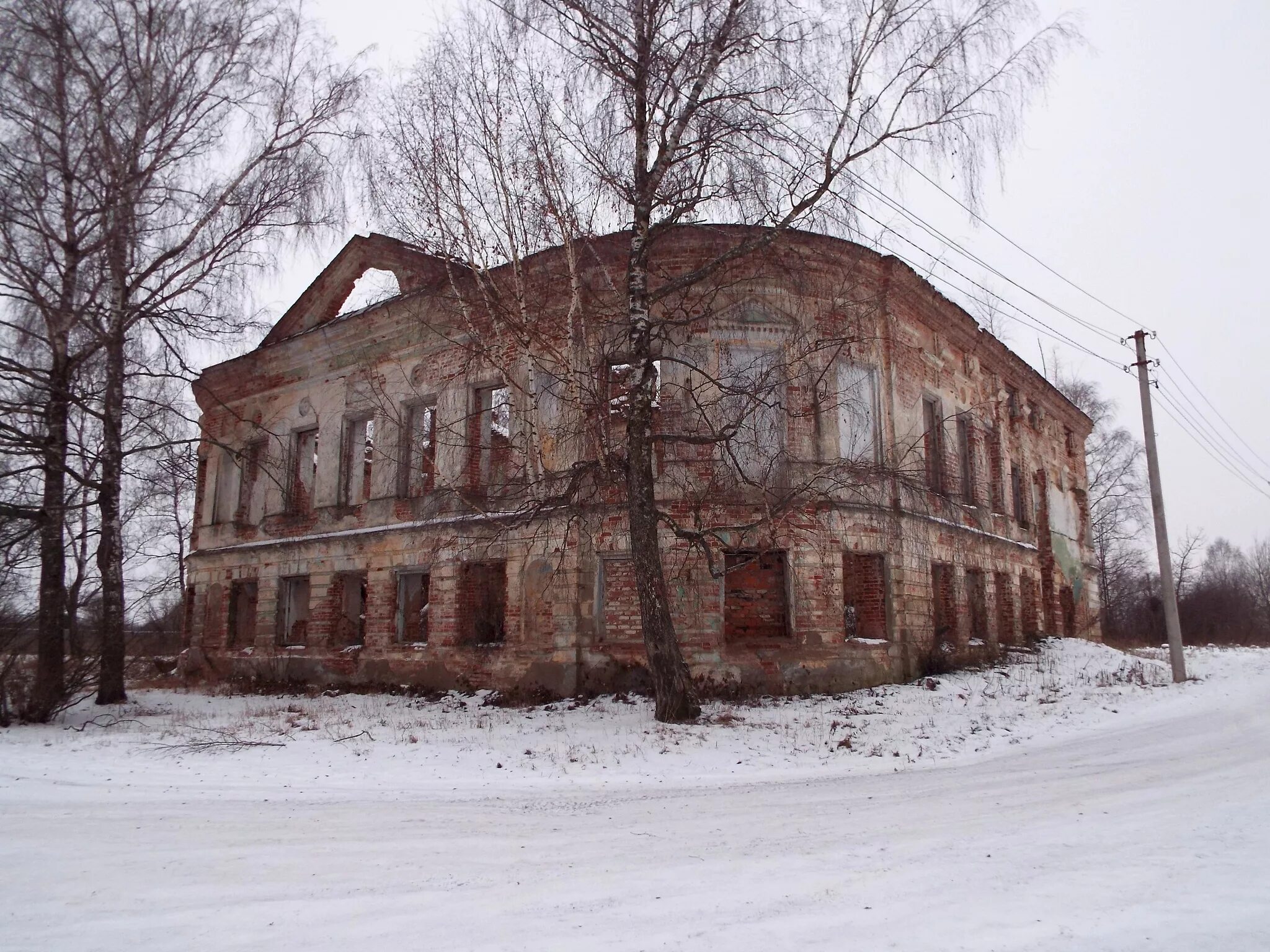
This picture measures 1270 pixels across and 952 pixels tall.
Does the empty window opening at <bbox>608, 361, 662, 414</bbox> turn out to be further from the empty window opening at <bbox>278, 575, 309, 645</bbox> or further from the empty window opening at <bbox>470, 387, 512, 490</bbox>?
the empty window opening at <bbox>278, 575, 309, 645</bbox>

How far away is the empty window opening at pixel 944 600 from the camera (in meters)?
16.1

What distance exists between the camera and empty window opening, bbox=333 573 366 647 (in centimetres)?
1808

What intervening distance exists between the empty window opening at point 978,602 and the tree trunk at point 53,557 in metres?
16.4

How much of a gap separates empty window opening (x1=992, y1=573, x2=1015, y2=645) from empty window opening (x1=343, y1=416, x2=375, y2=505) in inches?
558

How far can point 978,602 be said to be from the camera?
1812 cm

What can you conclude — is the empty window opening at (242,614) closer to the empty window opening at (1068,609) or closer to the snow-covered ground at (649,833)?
the snow-covered ground at (649,833)

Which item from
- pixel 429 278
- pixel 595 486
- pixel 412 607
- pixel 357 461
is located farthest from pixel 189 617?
pixel 595 486

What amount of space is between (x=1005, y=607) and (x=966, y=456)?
367 cm

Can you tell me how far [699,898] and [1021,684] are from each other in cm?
1154

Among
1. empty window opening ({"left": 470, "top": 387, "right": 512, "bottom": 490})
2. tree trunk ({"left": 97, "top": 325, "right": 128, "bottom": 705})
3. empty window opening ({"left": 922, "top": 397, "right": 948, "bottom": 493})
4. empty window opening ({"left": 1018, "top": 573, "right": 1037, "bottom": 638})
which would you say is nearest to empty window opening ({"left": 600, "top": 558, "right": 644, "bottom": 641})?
empty window opening ({"left": 470, "top": 387, "right": 512, "bottom": 490})

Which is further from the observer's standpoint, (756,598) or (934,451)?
(934,451)

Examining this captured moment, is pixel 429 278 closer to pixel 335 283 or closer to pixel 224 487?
pixel 335 283

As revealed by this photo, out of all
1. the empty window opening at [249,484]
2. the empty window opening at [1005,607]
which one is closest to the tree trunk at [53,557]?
the empty window opening at [249,484]

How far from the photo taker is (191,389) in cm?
2289
